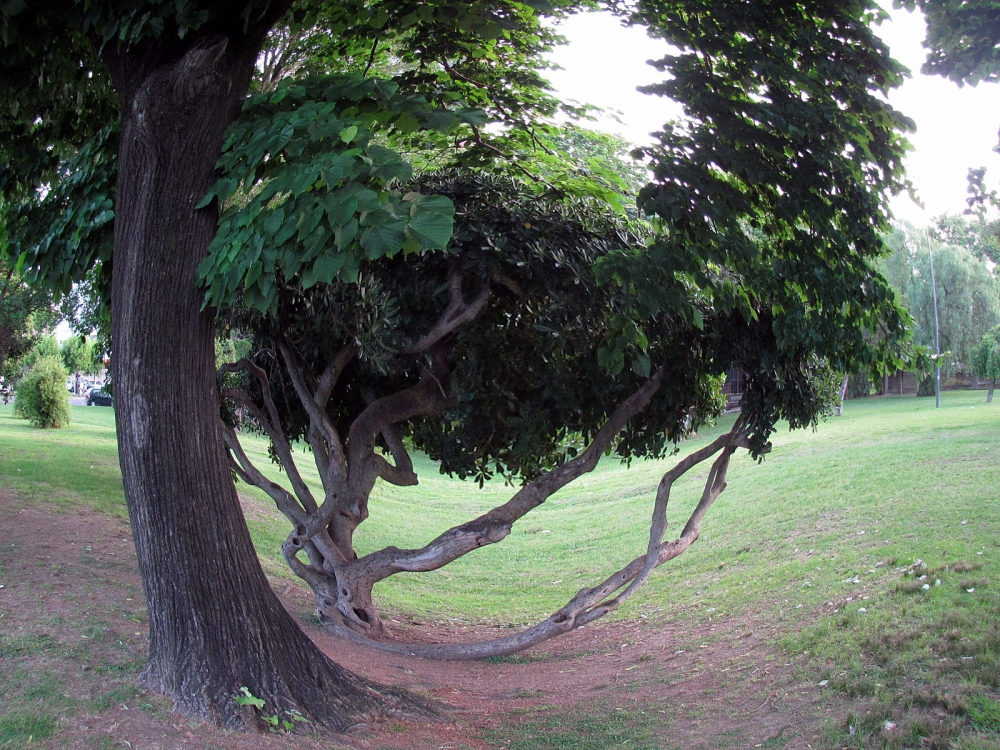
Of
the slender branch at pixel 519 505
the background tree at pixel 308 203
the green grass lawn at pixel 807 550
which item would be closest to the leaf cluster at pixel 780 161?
the background tree at pixel 308 203

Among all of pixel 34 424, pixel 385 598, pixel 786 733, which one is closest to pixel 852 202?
pixel 786 733

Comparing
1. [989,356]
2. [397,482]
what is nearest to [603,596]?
[397,482]

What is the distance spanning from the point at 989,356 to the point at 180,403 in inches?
1270

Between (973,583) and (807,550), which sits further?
(807,550)

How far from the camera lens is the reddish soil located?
17.5 feet

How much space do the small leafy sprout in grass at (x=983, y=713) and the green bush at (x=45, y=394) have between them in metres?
22.9

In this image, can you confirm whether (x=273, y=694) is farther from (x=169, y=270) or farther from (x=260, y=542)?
(x=260, y=542)

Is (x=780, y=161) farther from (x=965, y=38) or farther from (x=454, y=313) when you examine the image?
(x=454, y=313)

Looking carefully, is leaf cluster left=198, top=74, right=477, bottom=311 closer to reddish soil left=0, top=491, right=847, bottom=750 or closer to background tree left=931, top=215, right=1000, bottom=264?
reddish soil left=0, top=491, right=847, bottom=750

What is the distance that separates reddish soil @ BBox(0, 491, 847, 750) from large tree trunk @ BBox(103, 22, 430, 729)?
41 cm

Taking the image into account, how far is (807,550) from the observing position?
13586 mm

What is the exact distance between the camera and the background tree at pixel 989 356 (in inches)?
1200

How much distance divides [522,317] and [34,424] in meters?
19.6

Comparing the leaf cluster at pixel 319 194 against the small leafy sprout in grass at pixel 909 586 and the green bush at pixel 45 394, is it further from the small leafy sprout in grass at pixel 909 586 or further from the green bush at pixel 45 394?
the green bush at pixel 45 394
